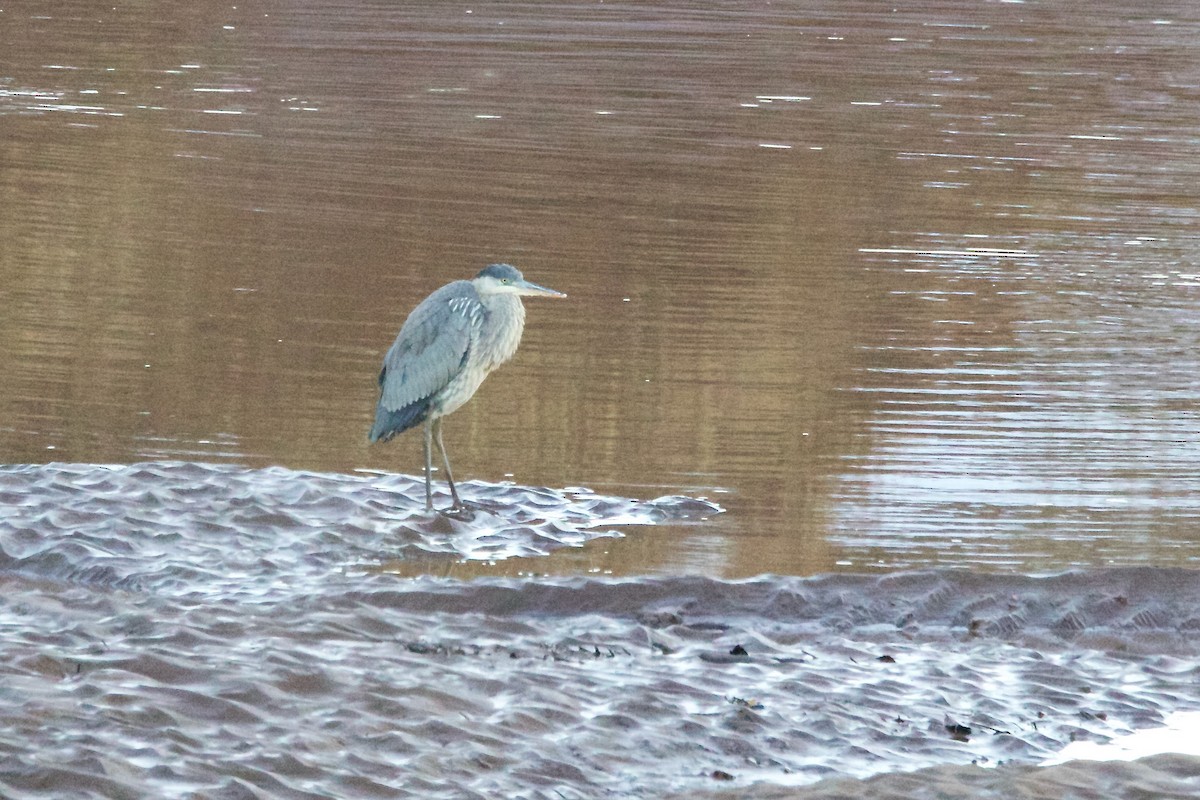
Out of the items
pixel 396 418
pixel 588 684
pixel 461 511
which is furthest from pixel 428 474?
pixel 588 684

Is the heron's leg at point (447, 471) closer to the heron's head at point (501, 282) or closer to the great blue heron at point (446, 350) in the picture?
the great blue heron at point (446, 350)

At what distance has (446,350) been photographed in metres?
7.48

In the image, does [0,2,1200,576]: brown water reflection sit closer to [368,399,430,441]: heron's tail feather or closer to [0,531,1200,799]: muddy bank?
[368,399,430,441]: heron's tail feather

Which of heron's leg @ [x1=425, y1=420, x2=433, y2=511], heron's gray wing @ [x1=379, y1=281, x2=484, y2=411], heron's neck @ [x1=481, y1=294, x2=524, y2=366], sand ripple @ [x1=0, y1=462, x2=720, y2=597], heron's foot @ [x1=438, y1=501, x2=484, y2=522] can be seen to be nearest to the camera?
sand ripple @ [x1=0, y1=462, x2=720, y2=597]

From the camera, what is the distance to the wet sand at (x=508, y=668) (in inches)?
178

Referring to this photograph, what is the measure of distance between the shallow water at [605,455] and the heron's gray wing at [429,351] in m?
0.43

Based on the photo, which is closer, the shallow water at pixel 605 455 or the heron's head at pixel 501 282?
the shallow water at pixel 605 455

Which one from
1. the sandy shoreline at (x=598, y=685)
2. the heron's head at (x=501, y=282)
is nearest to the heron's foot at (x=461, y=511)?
the sandy shoreline at (x=598, y=685)

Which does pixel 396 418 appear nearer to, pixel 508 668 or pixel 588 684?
pixel 508 668

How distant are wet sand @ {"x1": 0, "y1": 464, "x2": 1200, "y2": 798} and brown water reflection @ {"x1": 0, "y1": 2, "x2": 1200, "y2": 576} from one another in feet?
1.56

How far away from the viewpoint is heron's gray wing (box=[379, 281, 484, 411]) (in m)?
7.48

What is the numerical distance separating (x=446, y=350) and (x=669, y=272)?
408 centimetres

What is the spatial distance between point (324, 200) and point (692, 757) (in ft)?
30.7

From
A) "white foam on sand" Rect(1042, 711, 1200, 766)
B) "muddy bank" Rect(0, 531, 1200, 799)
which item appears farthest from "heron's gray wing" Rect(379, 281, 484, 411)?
"white foam on sand" Rect(1042, 711, 1200, 766)
